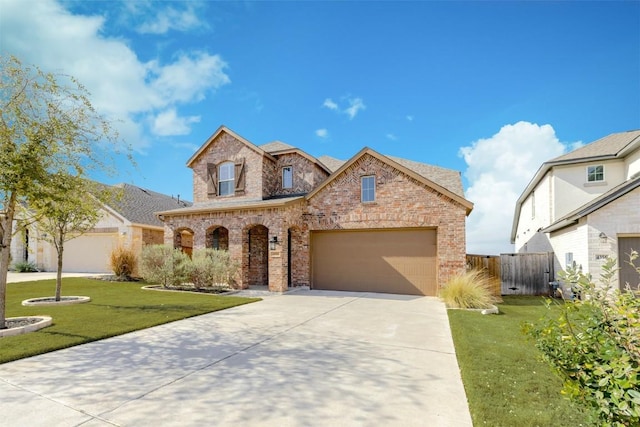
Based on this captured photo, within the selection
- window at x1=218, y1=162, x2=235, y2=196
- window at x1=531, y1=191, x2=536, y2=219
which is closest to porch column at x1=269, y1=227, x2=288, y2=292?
window at x1=218, y1=162, x2=235, y2=196

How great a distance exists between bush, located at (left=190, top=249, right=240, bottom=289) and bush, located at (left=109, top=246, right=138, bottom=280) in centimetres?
562

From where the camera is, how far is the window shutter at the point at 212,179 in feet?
53.8

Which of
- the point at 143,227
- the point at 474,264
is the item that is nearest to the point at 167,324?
the point at 474,264

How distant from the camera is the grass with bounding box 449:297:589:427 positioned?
3.25m

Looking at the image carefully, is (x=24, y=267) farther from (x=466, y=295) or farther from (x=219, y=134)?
(x=466, y=295)

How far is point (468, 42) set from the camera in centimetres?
1009

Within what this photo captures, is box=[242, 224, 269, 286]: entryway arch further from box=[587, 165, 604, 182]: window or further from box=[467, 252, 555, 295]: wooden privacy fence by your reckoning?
box=[587, 165, 604, 182]: window

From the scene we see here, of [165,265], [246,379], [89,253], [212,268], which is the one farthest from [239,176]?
[89,253]

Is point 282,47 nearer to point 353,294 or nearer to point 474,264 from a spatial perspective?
point 353,294

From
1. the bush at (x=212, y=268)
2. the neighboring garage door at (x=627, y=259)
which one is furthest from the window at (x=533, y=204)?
the bush at (x=212, y=268)

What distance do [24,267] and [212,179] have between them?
48.2 ft

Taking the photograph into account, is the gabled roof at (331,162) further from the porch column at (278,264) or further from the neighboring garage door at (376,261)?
the porch column at (278,264)

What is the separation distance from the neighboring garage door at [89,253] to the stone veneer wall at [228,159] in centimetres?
782

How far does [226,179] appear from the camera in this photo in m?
16.4
